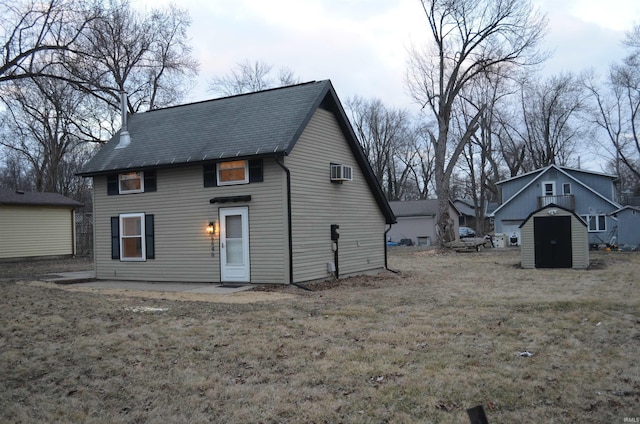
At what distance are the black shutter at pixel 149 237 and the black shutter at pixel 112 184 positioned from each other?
1581 millimetres

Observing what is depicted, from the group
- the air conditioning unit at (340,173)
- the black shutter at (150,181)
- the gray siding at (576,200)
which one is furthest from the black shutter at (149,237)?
the gray siding at (576,200)

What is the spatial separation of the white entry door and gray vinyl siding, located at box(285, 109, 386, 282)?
1.33m

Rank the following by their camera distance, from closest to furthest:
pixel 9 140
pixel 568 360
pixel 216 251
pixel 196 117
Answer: pixel 568 360 < pixel 216 251 < pixel 196 117 < pixel 9 140

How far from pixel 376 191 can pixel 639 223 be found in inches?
717

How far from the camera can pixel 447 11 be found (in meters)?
28.5

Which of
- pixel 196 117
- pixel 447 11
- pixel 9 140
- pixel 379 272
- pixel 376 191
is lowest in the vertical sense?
pixel 379 272

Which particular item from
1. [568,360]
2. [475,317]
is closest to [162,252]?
[475,317]

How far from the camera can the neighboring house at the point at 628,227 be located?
27.0 meters

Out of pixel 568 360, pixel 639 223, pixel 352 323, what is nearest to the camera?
pixel 568 360

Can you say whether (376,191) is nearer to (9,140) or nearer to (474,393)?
(474,393)

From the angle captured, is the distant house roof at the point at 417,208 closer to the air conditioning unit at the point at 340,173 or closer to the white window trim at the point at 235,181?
the air conditioning unit at the point at 340,173

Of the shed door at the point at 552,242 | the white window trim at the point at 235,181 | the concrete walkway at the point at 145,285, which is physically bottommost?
the concrete walkway at the point at 145,285

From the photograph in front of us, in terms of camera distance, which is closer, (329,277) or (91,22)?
(329,277)

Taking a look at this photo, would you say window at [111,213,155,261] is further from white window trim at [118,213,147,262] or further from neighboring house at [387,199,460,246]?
neighboring house at [387,199,460,246]
